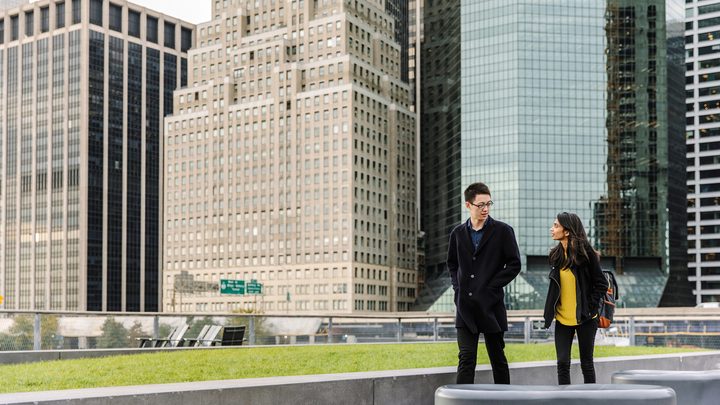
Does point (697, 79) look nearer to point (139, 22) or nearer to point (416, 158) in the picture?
point (416, 158)

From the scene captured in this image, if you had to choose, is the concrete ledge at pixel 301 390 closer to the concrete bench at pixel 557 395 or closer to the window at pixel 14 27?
the concrete bench at pixel 557 395

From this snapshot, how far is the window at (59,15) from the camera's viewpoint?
538 ft

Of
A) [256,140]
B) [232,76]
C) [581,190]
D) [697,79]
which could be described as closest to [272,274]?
[256,140]

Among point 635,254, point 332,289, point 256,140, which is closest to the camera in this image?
point 635,254

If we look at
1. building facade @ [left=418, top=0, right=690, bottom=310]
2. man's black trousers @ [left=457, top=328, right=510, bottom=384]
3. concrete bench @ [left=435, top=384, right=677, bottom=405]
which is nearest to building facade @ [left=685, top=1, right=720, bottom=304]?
building facade @ [left=418, top=0, right=690, bottom=310]

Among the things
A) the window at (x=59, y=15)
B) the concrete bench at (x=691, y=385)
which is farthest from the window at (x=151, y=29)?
the concrete bench at (x=691, y=385)

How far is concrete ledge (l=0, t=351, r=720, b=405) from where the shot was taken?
233 inches

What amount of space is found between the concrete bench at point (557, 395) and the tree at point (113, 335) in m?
13.7

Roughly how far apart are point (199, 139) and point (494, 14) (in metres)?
53.7

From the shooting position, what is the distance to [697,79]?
15725 cm

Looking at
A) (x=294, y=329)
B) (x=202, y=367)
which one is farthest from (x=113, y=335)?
(x=202, y=367)

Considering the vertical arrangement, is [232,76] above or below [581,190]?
above

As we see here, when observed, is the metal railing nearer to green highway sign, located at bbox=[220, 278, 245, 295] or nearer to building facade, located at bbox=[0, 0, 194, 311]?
green highway sign, located at bbox=[220, 278, 245, 295]

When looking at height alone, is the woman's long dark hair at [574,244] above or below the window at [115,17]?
below
